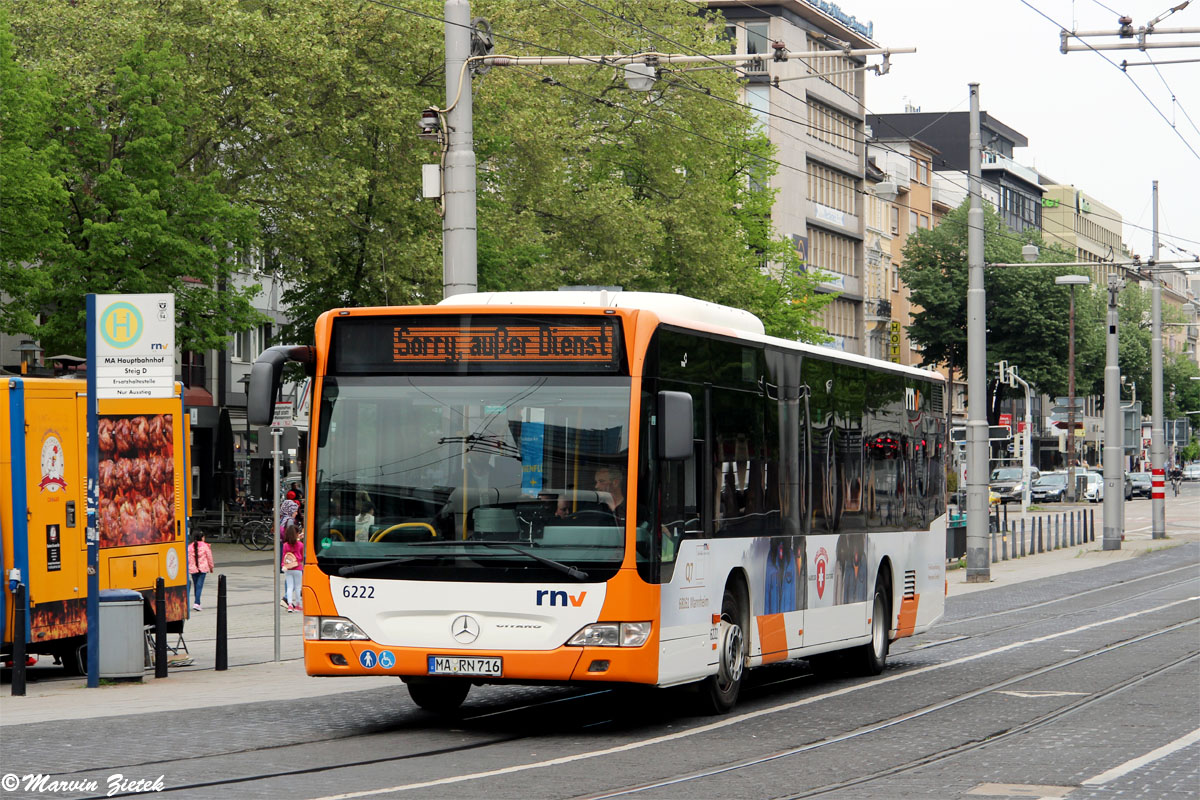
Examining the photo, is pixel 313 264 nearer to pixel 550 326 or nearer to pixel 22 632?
pixel 22 632

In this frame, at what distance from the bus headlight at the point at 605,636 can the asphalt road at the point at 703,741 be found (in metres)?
0.64

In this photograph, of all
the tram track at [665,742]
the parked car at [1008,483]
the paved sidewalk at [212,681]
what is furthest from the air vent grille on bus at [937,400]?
the parked car at [1008,483]

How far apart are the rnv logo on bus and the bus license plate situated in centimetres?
51

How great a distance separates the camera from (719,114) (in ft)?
168

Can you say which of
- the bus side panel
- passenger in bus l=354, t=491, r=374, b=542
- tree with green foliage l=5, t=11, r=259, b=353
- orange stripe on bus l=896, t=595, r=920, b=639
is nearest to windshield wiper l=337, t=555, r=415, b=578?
passenger in bus l=354, t=491, r=374, b=542

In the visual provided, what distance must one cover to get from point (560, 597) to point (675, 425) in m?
1.31

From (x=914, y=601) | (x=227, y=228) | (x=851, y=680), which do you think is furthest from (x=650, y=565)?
(x=227, y=228)

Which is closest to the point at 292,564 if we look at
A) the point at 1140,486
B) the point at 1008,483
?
the point at 1008,483

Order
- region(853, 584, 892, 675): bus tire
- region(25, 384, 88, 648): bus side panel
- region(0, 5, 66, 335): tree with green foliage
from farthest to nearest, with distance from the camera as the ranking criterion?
region(0, 5, 66, 335): tree with green foliage → region(853, 584, 892, 675): bus tire → region(25, 384, 88, 648): bus side panel

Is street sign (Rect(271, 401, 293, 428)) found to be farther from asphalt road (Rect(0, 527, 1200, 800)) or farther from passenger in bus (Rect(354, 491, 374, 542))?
passenger in bus (Rect(354, 491, 374, 542))

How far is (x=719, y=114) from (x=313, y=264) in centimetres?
1367

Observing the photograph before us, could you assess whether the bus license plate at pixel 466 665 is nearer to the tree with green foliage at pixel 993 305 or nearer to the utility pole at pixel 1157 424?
the utility pole at pixel 1157 424

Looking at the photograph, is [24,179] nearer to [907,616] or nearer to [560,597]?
[907,616]

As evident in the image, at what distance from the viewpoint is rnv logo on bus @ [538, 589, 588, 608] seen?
39.4ft
